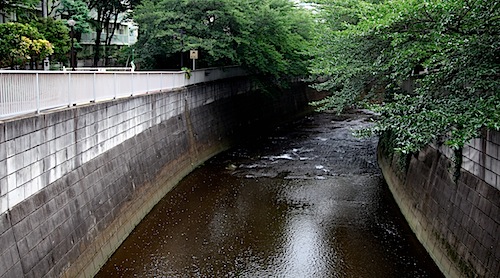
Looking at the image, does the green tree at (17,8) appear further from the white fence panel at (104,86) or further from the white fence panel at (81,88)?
the white fence panel at (81,88)

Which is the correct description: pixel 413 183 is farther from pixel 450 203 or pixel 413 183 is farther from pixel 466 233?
pixel 466 233

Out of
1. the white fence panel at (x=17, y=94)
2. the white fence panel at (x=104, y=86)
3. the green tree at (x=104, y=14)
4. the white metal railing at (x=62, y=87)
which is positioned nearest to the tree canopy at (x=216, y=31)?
the white metal railing at (x=62, y=87)

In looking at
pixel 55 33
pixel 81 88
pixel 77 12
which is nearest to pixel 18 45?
pixel 55 33

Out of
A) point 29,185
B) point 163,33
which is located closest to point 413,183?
point 29,185

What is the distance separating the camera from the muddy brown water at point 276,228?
11.5 m

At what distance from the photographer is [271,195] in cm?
1747

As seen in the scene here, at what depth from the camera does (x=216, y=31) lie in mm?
24109

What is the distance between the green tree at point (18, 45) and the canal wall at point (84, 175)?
5.51 meters

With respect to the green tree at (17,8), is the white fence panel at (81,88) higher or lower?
lower

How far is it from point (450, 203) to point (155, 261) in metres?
7.03

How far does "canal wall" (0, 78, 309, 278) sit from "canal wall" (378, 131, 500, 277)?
25.4ft

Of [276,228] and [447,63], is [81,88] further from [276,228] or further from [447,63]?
[447,63]

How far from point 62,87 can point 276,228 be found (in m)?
7.01

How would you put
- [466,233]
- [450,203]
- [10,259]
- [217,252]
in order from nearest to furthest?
[10,259], [466,233], [450,203], [217,252]
